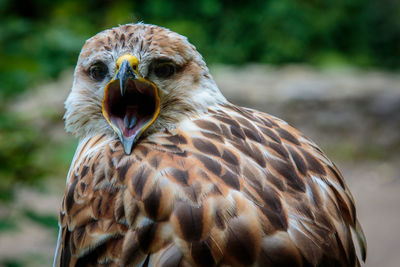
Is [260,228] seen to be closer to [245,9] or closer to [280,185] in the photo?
[280,185]

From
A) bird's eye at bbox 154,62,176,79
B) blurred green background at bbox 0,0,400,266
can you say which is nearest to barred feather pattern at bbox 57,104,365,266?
bird's eye at bbox 154,62,176,79

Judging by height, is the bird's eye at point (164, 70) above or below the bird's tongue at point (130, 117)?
above

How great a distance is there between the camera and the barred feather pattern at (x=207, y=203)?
4.84 ft

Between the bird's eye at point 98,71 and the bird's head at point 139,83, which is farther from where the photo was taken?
the bird's eye at point 98,71

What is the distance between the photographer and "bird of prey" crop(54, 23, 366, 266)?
1487mm

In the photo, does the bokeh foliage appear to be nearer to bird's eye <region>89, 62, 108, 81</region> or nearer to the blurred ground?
bird's eye <region>89, 62, 108, 81</region>

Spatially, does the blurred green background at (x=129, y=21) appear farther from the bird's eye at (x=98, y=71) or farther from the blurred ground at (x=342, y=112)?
the bird's eye at (x=98, y=71)

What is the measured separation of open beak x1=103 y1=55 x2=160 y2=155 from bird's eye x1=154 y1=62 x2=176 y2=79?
0.06 m

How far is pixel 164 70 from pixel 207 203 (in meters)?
0.63

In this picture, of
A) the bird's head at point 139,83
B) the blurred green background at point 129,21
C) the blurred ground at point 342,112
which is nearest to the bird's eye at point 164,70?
the bird's head at point 139,83

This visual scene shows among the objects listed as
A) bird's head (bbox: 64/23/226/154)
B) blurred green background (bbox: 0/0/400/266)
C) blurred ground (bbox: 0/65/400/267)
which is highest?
bird's head (bbox: 64/23/226/154)

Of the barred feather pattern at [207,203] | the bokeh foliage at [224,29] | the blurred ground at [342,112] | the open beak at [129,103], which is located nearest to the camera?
the barred feather pattern at [207,203]

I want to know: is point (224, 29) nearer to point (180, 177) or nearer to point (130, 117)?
point (130, 117)

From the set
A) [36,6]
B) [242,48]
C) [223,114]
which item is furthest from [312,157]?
[242,48]
